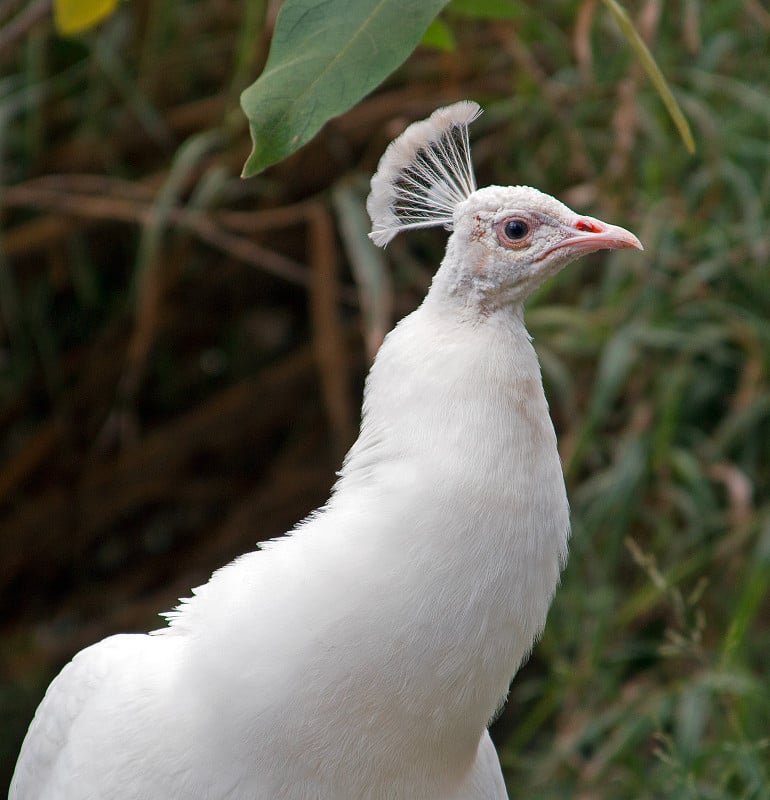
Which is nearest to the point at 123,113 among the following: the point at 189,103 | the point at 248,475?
the point at 189,103

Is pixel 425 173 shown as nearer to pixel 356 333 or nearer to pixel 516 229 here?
pixel 516 229

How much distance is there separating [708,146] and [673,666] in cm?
94

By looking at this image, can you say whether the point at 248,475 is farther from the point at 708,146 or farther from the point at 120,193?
the point at 708,146

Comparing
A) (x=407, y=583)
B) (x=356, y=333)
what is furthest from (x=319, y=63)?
(x=356, y=333)

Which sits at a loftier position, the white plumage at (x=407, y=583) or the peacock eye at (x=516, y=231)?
the peacock eye at (x=516, y=231)

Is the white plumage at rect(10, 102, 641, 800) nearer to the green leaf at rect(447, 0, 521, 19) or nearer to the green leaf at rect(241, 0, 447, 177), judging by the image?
the green leaf at rect(447, 0, 521, 19)

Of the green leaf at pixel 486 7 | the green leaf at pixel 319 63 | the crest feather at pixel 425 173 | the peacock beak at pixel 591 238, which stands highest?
the green leaf at pixel 486 7

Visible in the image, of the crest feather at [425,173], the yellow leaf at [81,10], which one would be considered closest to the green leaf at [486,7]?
the crest feather at [425,173]

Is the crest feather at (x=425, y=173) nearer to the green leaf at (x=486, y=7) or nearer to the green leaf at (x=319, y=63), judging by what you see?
the green leaf at (x=486, y=7)

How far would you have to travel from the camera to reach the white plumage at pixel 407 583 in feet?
3.09

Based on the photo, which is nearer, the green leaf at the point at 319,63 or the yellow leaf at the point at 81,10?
the green leaf at the point at 319,63

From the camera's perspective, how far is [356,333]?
7.75 feet

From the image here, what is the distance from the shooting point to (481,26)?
89.8 inches

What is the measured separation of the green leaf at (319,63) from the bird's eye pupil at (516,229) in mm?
239
